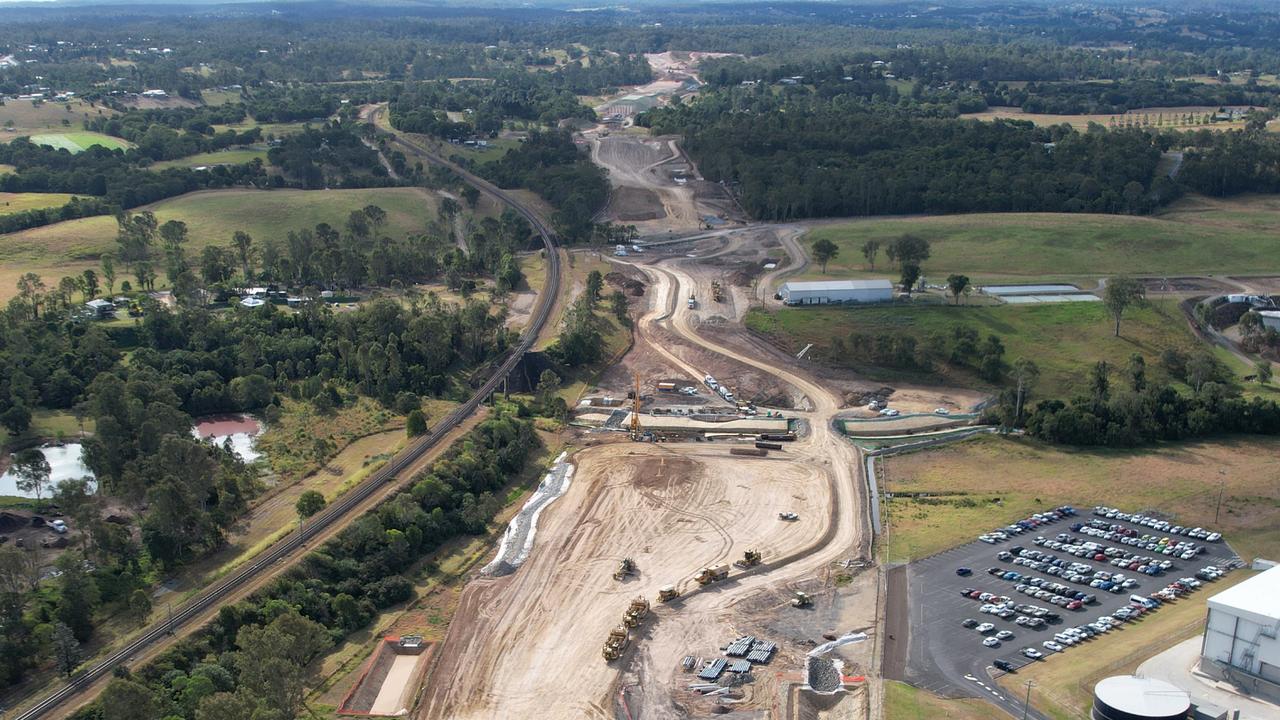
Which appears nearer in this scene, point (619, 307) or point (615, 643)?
point (615, 643)

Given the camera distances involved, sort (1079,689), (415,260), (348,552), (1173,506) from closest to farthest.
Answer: (1079,689)
(348,552)
(1173,506)
(415,260)

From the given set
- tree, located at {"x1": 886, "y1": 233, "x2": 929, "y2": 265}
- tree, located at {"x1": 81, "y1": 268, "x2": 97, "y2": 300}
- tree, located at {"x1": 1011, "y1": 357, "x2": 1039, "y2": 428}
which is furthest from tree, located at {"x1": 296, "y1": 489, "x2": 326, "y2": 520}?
tree, located at {"x1": 886, "y1": 233, "x2": 929, "y2": 265}

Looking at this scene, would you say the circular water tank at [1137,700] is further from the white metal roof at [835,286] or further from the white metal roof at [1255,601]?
the white metal roof at [835,286]

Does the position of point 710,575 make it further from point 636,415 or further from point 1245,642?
point 1245,642

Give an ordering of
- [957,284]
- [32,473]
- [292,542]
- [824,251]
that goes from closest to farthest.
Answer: [292,542], [32,473], [957,284], [824,251]

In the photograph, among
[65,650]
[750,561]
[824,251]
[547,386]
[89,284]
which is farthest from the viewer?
[824,251]

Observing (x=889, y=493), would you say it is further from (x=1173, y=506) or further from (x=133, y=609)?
(x=133, y=609)

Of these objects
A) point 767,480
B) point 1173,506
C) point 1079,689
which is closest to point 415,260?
point 767,480

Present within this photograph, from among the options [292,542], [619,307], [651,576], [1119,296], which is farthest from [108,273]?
[1119,296]
